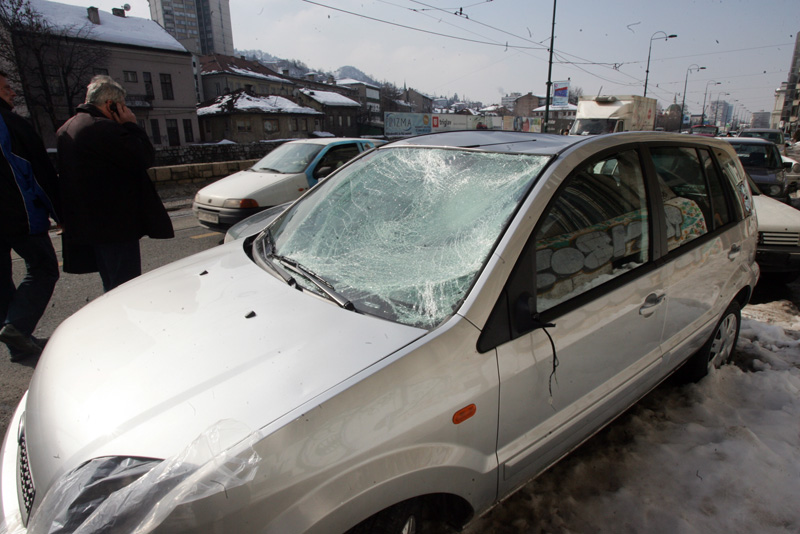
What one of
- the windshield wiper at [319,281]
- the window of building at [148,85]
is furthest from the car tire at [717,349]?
the window of building at [148,85]

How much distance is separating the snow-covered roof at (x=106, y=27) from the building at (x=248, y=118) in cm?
660

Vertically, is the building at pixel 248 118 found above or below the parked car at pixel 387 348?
above

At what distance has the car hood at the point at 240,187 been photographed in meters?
6.79

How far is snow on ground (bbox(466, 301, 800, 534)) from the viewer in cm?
194

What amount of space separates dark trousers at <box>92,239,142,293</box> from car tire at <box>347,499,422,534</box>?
278 cm

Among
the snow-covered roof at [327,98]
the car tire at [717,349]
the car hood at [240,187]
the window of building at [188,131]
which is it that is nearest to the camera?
the car tire at [717,349]

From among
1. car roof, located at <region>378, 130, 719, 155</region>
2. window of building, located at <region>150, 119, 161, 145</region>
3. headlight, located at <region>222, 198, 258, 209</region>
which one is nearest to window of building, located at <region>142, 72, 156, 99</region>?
window of building, located at <region>150, 119, 161, 145</region>

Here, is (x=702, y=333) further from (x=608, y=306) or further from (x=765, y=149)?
(x=765, y=149)

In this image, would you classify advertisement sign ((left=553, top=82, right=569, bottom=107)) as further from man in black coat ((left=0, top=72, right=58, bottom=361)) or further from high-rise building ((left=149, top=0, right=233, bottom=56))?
high-rise building ((left=149, top=0, right=233, bottom=56))

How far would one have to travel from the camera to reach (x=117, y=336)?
1.70m

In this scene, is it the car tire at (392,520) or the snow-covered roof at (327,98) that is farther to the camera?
the snow-covered roof at (327,98)

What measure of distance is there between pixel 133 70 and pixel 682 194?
50924 millimetres

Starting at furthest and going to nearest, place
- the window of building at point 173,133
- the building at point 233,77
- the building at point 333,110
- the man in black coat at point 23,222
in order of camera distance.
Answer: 1. the building at point 233,77
2. the building at point 333,110
3. the window of building at point 173,133
4. the man in black coat at point 23,222

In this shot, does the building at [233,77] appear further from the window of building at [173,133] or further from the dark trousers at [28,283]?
the dark trousers at [28,283]
